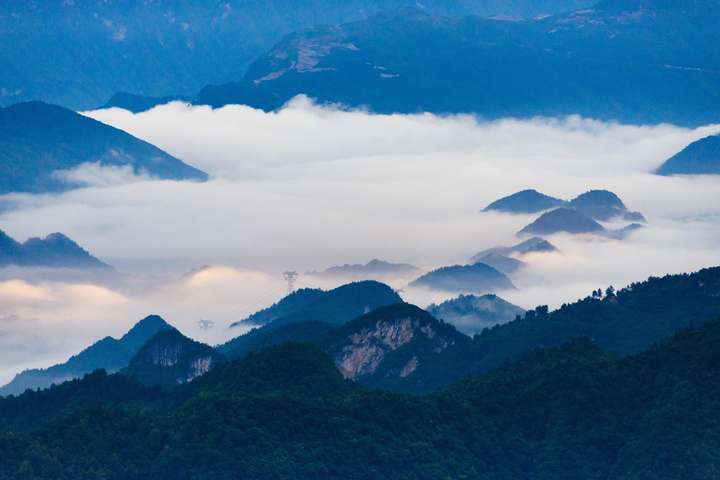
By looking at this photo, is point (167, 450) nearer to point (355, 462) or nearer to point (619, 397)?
point (355, 462)

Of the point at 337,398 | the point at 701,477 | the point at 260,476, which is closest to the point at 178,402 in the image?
the point at 337,398

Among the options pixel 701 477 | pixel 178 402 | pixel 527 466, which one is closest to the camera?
pixel 701 477

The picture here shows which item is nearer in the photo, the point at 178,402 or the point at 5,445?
the point at 5,445

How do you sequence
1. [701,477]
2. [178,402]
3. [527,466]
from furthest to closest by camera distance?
[178,402] → [527,466] → [701,477]

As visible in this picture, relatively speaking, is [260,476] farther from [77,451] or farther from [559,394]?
[559,394]

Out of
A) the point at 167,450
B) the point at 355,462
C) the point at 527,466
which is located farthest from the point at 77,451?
the point at 527,466

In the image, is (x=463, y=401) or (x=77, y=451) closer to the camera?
(x=77, y=451)
